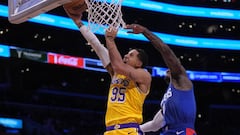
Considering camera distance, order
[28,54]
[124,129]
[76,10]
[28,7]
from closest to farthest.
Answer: [124,129], [28,7], [76,10], [28,54]

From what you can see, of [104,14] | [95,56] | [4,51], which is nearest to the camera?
[104,14]

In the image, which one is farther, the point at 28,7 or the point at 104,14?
the point at 28,7

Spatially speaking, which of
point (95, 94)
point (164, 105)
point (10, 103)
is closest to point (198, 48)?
point (95, 94)

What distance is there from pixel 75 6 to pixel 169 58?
126cm

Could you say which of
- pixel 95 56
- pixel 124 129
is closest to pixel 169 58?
pixel 124 129

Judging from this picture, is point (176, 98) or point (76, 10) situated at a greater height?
point (76, 10)

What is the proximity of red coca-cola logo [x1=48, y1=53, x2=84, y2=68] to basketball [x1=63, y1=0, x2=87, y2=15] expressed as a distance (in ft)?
49.4

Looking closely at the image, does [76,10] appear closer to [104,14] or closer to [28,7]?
[104,14]

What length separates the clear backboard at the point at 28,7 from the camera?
15.8 feet

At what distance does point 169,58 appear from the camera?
461cm

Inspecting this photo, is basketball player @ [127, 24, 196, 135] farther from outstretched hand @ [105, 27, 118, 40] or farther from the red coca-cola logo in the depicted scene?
the red coca-cola logo

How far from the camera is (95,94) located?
996 inches

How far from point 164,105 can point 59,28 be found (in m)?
A: 17.0

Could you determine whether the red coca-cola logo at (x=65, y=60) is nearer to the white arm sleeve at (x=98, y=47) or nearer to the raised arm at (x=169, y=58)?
the white arm sleeve at (x=98, y=47)
